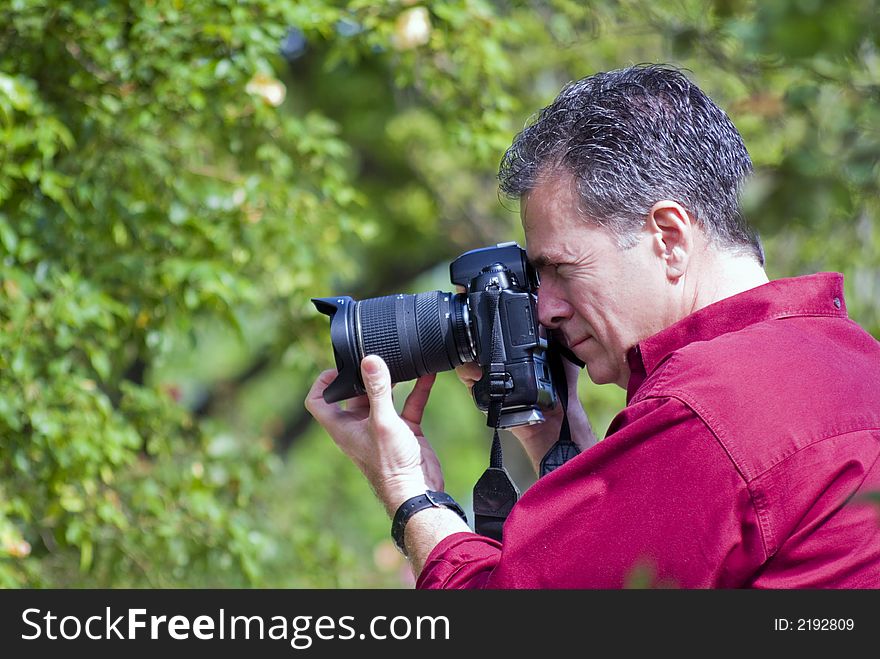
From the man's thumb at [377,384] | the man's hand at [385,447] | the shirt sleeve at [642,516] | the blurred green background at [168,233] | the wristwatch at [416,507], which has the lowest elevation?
the shirt sleeve at [642,516]

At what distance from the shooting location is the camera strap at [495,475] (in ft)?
6.74

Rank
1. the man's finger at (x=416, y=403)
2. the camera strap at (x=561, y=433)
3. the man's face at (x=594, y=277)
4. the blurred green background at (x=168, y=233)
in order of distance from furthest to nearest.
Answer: the blurred green background at (x=168, y=233), the man's finger at (x=416, y=403), the camera strap at (x=561, y=433), the man's face at (x=594, y=277)

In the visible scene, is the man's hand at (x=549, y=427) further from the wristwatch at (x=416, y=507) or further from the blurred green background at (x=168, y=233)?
the blurred green background at (x=168, y=233)

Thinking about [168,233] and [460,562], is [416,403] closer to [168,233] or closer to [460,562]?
[460,562]

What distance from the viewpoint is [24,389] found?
2.80m

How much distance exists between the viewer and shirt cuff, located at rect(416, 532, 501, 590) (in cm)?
172

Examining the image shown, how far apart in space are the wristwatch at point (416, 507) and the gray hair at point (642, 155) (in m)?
0.55

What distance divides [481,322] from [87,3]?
1471mm

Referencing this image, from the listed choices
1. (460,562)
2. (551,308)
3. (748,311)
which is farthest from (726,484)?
(551,308)

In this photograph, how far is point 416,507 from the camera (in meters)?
1.94

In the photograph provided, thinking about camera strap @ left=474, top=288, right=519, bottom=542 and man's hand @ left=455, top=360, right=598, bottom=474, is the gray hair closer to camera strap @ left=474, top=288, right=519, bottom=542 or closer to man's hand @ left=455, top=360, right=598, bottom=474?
camera strap @ left=474, top=288, right=519, bottom=542

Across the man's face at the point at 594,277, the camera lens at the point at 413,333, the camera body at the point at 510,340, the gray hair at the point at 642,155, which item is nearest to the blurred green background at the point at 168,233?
the gray hair at the point at 642,155

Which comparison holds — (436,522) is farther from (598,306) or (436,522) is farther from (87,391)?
(87,391)

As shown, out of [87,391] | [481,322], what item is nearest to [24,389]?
[87,391]
